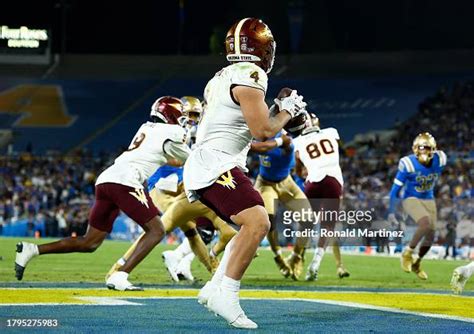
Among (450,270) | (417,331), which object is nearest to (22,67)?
(450,270)

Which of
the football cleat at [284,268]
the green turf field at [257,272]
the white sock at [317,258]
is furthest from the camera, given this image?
the football cleat at [284,268]

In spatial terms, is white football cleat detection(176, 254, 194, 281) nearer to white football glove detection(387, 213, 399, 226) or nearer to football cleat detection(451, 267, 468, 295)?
football cleat detection(451, 267, 468, 295)

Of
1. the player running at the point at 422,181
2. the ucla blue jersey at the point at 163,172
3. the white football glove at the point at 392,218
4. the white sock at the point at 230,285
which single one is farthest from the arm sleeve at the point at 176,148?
the white football glove at the point at 392,218

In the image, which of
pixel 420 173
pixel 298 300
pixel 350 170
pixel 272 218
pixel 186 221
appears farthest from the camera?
pixel 350 170

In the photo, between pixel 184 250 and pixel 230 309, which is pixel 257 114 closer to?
pixel 230 309

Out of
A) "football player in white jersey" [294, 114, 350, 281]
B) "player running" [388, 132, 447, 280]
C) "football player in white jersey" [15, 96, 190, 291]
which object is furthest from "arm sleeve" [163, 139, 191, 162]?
"player running" [388, 132, 447, 280]

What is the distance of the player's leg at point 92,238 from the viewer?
936 centimetres

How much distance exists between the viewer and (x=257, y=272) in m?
13.5

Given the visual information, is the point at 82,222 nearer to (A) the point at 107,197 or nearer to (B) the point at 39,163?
(B) the point at 39,163

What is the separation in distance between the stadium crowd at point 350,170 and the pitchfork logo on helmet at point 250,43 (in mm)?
16167

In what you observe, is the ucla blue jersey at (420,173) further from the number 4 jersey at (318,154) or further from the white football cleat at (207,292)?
the white football cleat at (207,292)

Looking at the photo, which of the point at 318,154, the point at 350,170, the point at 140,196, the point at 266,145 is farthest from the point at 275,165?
the point at 350,170

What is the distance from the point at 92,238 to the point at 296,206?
452cm

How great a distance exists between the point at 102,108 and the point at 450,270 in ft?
97.9
